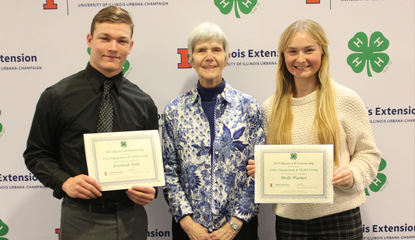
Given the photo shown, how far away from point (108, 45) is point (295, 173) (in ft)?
3.84

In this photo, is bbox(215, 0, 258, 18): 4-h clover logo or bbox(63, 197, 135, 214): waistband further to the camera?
bbox(215, 0, 258, 18): 4-h clover logo

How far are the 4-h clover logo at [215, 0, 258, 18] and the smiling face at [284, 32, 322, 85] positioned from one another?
711 millimetres

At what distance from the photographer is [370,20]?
7.17 ft

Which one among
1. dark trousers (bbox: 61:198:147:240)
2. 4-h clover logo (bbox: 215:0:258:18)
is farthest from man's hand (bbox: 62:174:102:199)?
4-h clover logo (bbox: 215:0:258:18)

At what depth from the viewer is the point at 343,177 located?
1461 millimetres

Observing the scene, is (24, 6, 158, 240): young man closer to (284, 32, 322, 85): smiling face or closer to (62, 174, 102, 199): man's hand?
(62, 174, 102, 199): man's hand

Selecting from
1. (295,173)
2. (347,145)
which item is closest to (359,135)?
(347,145)

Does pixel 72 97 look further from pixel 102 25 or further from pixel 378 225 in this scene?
pixel 378 225

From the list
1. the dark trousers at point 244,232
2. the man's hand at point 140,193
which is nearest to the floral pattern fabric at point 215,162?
the dark trousers at point 244,232

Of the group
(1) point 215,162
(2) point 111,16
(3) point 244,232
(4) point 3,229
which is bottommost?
(4) point 3,229

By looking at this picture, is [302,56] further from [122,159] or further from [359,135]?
[122,159]

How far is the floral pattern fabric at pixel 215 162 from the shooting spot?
5.35 feet

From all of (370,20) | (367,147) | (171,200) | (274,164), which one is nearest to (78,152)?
(171,200)

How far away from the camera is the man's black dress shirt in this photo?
57.6 inches
